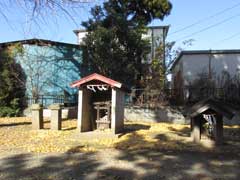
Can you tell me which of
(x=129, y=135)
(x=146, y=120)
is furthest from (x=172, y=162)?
(x=146, y=120)

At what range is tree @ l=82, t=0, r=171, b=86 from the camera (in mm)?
20562

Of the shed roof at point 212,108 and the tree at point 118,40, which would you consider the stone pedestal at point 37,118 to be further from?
the tree at point 118,40

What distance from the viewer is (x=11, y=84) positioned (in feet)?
66.3

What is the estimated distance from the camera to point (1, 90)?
20156 mm

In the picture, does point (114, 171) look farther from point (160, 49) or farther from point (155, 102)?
point (160, 49)

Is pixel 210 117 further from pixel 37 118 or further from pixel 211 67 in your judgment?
pixel 211 67

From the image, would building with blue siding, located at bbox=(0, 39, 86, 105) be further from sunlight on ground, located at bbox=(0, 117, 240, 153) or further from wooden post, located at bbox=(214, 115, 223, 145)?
wooden post, located at bbox=(214, 115, 223, 145)

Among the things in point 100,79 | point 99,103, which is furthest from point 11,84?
point 100,79

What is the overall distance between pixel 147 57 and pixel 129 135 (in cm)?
994

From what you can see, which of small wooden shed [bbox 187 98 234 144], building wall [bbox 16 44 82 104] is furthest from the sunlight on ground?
building wall [bbox 16 44 82 104]

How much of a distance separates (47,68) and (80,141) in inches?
417

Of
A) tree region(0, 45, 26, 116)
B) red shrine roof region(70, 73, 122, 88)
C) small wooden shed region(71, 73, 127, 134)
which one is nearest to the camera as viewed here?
red shrine roof region(70, 73, 122, 88)

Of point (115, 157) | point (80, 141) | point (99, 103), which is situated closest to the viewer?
point (115, 157)

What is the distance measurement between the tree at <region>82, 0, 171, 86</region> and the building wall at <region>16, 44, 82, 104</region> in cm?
126
